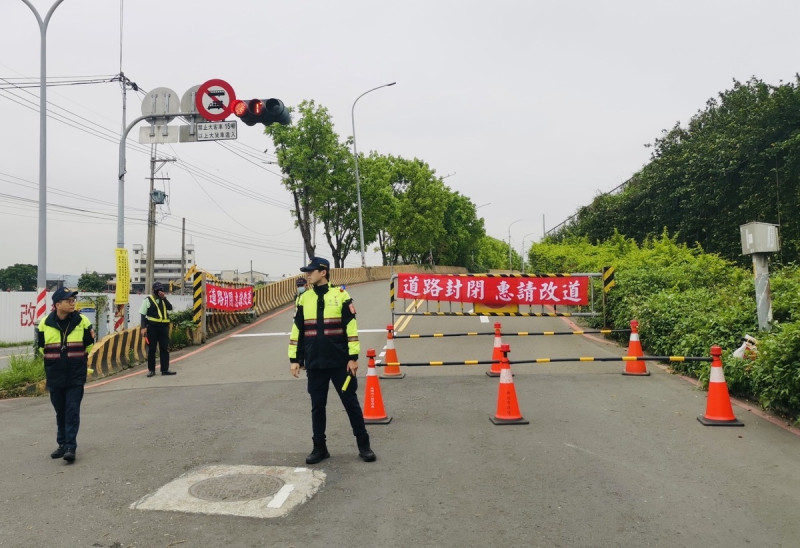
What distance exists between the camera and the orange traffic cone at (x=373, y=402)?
7.39 metres

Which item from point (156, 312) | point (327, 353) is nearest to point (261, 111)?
point (156, 312)

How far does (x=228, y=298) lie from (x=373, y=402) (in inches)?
504

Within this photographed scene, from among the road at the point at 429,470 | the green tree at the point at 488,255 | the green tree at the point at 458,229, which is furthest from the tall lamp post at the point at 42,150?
the green tree at the point at 488,255

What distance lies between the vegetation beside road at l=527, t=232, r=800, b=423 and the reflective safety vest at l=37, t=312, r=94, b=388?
7467 millimetres

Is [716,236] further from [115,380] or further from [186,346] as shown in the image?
[115,380]

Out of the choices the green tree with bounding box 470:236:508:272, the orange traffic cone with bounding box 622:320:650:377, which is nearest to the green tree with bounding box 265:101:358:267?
the orange traffic cone with bounding box 622:320:650:377

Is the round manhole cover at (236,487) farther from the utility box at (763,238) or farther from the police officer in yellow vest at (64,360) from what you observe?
the utility box at (763,238)

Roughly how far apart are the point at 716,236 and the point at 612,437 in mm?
23093

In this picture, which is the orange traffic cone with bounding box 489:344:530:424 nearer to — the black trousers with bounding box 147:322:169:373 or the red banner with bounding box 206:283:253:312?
the black trousers with bounding box 147:322:169:373

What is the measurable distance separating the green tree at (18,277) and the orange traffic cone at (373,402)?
115 m

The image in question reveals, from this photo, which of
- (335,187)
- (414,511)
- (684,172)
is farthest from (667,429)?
(335,187)

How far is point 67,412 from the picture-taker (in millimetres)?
6273

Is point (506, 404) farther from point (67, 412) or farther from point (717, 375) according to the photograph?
point (67, 412)

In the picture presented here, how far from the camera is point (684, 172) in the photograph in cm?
2950
